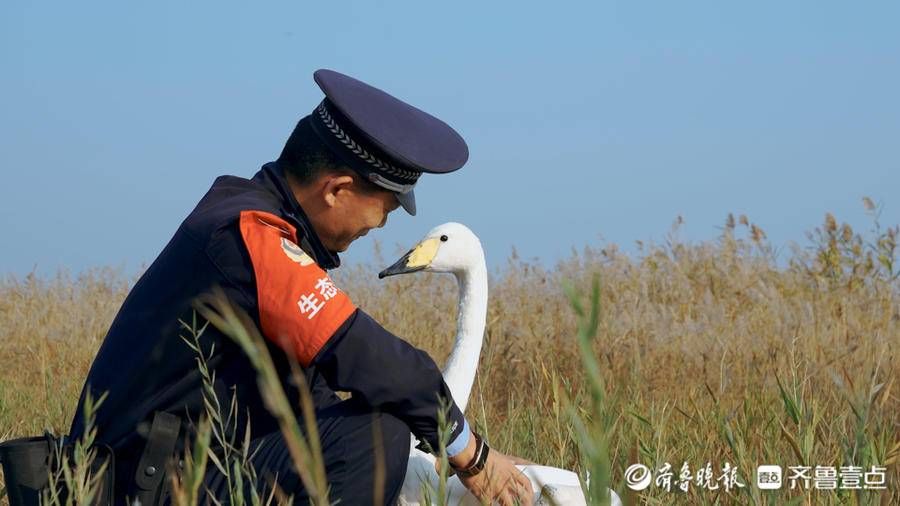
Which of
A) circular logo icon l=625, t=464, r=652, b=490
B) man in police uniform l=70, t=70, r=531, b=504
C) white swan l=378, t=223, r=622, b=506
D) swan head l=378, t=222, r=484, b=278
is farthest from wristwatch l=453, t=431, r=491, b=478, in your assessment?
swan head l=378, t=222, r=484, b=278

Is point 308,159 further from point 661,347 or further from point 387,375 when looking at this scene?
point 661,347

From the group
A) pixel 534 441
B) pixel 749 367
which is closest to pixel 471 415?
pixel 534 441

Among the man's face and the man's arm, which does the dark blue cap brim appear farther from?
the man's arm

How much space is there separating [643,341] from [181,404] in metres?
4.31

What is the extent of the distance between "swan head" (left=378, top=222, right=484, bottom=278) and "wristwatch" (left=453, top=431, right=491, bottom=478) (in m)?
1.55

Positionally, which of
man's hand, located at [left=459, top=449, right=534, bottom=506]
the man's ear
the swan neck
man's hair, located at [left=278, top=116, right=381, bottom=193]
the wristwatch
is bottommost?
man's hand, located at [left=459, top=449, right=534, bottom=506]

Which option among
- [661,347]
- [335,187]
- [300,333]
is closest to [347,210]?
[335,187]

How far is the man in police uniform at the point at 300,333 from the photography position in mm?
3135

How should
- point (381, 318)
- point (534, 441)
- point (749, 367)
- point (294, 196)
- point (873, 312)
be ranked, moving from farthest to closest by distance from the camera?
point (381, 318), point (873, 312), point (749, 367), point (534, 441), point (294, 196)

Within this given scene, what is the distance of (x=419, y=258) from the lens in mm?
4891

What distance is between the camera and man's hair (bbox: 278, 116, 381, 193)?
3.60m

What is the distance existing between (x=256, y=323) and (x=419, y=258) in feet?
5.67

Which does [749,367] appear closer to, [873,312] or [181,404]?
[873,312]

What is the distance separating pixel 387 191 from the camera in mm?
3684
